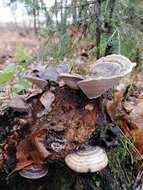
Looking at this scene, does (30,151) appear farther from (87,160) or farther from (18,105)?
(87,160)

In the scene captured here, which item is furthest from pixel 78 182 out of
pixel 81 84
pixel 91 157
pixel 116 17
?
pixel 116 17

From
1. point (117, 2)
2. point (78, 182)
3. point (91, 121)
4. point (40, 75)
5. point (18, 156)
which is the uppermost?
point (117, 2)

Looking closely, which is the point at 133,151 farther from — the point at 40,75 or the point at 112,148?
the point at 40,75

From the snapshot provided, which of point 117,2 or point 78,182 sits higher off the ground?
point 117,2

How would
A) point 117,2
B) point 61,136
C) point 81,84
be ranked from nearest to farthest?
point 81,84 < point 61,136 < point 117,2

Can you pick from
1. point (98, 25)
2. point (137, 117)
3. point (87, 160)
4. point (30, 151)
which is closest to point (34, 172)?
point (30, 151)

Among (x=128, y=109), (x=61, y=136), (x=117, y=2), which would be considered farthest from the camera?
(x=117, y=2)

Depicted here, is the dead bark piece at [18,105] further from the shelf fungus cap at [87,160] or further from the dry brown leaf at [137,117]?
the dry brown leaf at [137,117]

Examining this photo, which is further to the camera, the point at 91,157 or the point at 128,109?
the point at 128,109
